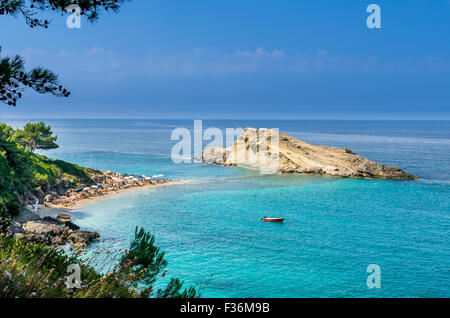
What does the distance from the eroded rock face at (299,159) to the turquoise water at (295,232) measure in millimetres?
4693

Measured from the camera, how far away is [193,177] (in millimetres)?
63562

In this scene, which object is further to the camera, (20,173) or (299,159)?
(299,159)

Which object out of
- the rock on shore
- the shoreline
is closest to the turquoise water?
the shoreline

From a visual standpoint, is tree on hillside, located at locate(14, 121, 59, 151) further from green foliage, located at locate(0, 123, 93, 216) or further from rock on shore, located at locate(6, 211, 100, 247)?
rock on shore, located at locate(6, 211, 100, 247)

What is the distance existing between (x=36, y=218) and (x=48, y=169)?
18631 mm

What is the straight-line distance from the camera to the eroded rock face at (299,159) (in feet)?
207

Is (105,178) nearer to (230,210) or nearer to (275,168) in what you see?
(230,210)

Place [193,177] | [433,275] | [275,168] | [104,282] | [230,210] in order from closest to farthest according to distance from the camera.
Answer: [104,282] → [433,275] → [230,210] → [193,177] → [275,168]

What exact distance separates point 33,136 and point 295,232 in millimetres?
53550

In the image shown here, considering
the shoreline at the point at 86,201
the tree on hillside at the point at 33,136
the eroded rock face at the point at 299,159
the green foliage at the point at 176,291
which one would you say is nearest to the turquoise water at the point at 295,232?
the shoreline at the point at 86,201

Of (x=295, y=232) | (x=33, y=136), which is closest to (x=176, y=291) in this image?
(x=295, y=232)

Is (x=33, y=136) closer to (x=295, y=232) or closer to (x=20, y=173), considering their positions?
(x=20, y=173)

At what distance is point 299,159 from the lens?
227 ft
